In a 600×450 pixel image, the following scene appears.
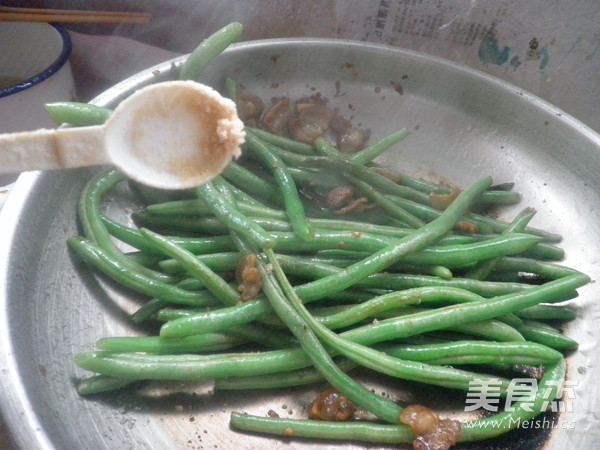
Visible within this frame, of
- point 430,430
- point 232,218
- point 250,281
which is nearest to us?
point 430,430

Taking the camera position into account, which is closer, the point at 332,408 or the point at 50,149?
the point at 50,149

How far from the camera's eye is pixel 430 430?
2.11 meters

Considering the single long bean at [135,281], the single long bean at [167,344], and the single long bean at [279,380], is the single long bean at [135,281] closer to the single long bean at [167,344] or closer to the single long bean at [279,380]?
the single long bean at [167,344]

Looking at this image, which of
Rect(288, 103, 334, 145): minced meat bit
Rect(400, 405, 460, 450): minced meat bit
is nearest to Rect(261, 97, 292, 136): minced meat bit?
Rect(288, 103, 334, 145): minced meat bit

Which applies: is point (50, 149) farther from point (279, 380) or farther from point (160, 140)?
point (279, 380)

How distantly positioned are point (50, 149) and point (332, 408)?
1.68 m

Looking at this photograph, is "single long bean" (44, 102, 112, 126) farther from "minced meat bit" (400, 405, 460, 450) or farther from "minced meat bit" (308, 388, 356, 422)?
"minced meat bit" (400, 405, 460, 450)

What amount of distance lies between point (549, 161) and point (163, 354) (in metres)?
2.90

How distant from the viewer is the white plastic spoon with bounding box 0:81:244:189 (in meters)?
1.42

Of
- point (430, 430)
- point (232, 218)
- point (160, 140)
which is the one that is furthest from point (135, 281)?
point (430, 430)

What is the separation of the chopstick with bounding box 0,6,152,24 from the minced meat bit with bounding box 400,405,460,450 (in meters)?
3.85

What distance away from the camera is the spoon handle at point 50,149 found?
134 cm

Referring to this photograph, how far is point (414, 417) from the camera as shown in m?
2.13

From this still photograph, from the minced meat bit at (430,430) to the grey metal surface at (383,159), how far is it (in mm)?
286
